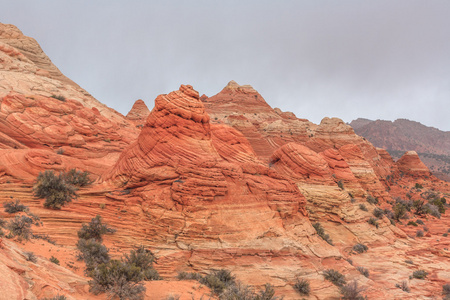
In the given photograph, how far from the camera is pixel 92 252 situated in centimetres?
889

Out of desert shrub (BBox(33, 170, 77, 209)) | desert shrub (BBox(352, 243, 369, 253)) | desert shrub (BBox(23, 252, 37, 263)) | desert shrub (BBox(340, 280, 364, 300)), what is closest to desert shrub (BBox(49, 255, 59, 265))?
desert shrub (BBox(23, 252, 37, 263))

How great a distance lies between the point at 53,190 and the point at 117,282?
280 inches

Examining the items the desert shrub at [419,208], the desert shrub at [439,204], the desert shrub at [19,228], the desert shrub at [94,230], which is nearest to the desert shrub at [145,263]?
the desert shrub at [94,230]

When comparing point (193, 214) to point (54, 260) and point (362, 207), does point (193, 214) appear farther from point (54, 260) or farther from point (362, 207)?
point (362, 207)

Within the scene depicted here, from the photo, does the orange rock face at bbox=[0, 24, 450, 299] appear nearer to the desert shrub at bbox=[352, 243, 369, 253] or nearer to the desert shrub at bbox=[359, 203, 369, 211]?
the desert shrub at bbox=[352, 243, 369, 253]

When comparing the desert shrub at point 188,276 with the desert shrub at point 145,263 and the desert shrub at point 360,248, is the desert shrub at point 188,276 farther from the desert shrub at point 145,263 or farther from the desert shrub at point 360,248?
the desert shrub at point 360,248

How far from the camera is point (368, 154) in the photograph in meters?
44.9

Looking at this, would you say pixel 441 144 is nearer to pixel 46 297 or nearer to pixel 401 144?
pixel 401 144

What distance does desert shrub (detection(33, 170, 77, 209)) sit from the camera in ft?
35.9

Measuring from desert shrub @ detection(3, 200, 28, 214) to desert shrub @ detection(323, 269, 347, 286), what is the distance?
45.4 feet

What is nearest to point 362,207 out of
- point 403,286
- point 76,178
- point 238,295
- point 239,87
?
point 403,286

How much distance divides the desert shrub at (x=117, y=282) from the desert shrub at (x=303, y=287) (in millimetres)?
6890

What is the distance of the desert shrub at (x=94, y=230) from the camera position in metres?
10.1

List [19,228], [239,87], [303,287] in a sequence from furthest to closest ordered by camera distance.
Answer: [239,87], [303,287], [19,228]
